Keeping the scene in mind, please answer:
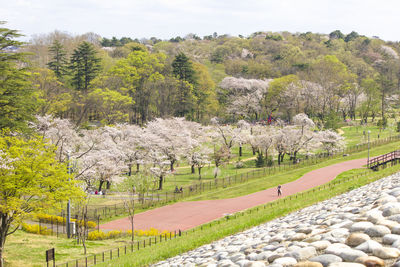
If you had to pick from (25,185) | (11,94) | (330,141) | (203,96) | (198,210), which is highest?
(203,96)

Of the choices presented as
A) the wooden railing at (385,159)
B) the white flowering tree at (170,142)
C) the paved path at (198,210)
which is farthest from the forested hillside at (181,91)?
the paved path at (198,210)

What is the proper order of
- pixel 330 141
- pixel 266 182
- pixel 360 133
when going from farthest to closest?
pixel 360 133 < pixel 330 141 < pixel 266 182

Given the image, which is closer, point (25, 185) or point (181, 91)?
point (25, 185)

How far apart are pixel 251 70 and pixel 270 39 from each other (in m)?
70.1

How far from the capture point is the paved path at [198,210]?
36.2 metres

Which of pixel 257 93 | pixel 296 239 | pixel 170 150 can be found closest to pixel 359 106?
pixel 257 93

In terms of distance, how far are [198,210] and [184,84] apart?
2366 inches

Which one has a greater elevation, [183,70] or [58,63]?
Answer: [58,63]

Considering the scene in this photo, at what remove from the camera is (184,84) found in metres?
96.8

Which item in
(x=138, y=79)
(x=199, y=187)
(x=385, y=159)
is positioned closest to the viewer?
(x=385, y=159)

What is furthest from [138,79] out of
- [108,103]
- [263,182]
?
[263,182]

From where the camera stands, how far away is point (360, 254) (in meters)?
6.05

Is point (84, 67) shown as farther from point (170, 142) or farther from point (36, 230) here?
point (36, 230)

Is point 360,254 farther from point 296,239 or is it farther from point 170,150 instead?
point 170,150
